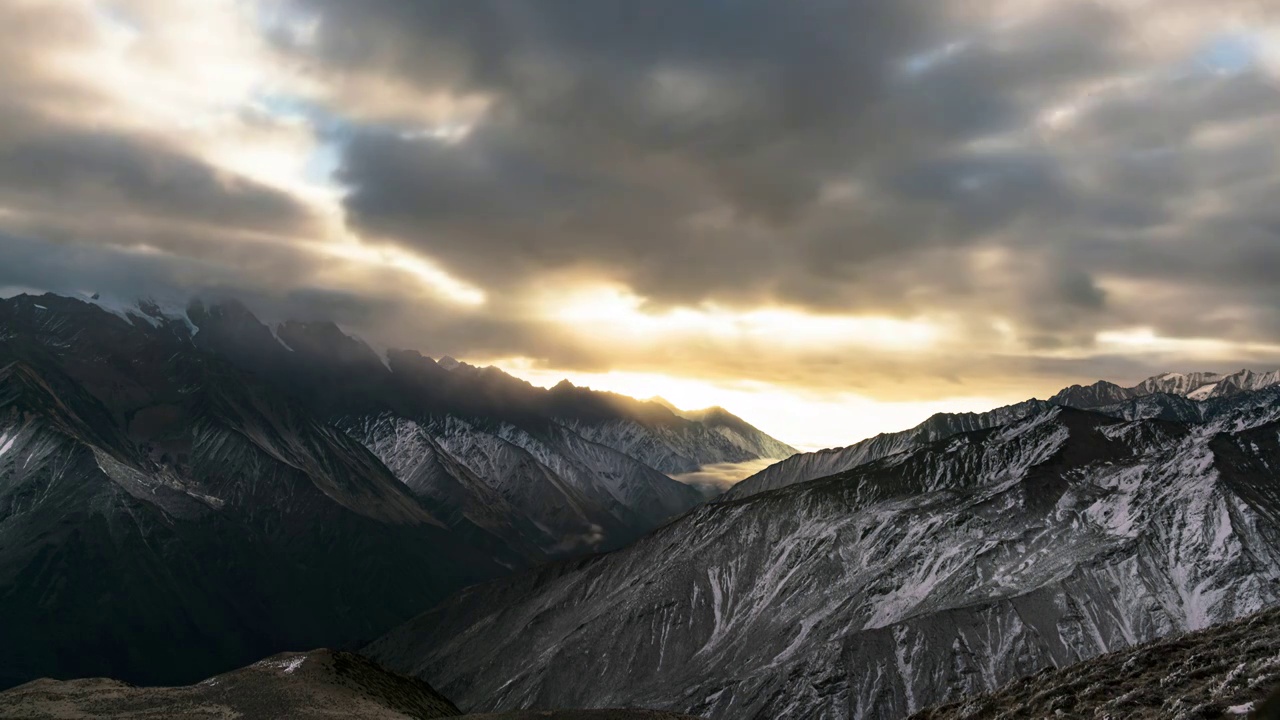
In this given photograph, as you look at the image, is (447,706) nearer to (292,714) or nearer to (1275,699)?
(292,714)

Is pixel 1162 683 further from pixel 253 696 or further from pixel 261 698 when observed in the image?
pixel 253 696

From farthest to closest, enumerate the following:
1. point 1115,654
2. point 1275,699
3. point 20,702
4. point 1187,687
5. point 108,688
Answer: point 108,688 < point 20,702 < point 1115,654 < point 1187,687 < point 1275,699

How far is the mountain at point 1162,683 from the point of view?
37.8m

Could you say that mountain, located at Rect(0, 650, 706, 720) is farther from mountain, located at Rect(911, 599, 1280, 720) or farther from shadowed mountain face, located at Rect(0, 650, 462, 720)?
mountain, located at Rect(911, 599, 1280, 720)

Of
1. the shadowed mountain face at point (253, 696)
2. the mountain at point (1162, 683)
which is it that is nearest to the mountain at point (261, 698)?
the shadowed mountain face at point (253, 696)

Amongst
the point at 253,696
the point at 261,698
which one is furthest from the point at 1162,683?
the point at 253,696

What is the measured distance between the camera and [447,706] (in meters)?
136

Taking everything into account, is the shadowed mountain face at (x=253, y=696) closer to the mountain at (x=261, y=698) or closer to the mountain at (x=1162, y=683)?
the mountain at (x=261, y=698)

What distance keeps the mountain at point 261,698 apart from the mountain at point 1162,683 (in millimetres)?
42487

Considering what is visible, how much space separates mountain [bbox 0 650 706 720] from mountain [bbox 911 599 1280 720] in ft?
139

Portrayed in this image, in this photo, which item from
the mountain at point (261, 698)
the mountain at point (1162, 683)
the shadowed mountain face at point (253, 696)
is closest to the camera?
the mountain at point (1162, 683)

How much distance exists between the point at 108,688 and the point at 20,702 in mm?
10547

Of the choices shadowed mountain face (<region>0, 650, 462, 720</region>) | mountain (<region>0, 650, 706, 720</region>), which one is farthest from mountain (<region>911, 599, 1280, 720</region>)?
shadowed mountain face (<region>0, 650, 462, 720</region>)

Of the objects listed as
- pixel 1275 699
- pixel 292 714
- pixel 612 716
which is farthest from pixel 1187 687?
pixel 292 714
